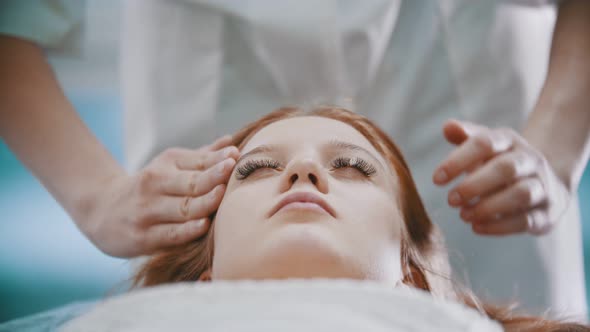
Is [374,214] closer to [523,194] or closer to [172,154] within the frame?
[523,194]

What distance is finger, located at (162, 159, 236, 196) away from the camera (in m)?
0.80

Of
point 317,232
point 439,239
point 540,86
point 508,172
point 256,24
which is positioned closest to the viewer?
point 317,232

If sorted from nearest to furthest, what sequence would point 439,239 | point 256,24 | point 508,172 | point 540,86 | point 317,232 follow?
point 317,232
point 508,172
point 439,239
point 256,24
point 540,86

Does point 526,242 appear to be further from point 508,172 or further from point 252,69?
point 252,69

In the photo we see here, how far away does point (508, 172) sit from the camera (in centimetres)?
84

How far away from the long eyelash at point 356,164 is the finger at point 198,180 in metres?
0.16

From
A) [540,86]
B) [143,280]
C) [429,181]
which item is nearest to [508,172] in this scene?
[429,181]

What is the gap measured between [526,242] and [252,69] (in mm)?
662

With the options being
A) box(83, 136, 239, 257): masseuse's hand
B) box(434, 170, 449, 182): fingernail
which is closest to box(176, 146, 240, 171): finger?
box(83, 136, 239, 257): masseuse's hand

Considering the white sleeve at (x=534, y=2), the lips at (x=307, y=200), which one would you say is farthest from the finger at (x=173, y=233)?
Answer: the white sleeve at (x=534, y=2)

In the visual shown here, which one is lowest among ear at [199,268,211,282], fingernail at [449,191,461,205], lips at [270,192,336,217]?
ear at [199,268,211,282]

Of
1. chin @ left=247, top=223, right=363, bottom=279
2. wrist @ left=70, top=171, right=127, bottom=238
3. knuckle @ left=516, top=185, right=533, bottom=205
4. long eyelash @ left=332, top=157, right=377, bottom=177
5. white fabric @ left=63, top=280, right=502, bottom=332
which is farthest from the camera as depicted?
wrist @ left=70, top=171, right=127, bottom=238

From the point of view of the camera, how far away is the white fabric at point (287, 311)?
45 centimetres

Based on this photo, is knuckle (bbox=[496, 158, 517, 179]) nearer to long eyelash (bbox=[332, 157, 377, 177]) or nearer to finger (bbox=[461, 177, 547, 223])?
finger (bbox=[461, 177, 547, 223])
